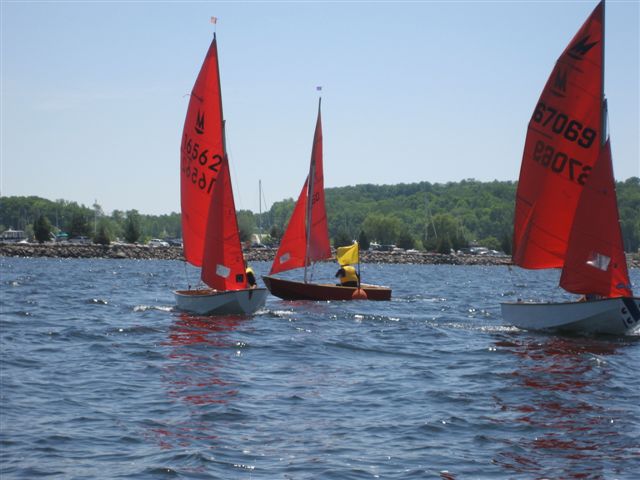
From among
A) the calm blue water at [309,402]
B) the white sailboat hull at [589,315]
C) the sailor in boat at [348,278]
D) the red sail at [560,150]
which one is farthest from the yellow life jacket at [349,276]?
the white sailboat hull at [589,315]

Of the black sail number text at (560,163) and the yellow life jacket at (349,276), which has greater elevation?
the black sail number text at (560,163)

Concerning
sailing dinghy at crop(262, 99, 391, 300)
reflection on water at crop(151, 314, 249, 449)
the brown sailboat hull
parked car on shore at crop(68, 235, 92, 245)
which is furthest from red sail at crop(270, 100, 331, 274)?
parked car on shore at crop(68, 235, 92, 245)

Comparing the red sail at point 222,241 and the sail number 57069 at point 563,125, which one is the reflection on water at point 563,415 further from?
the red sail at point 222,241

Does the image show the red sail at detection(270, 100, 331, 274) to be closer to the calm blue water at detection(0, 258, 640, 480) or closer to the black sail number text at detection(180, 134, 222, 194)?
the black sail number text at detection(180, 134, 222, 194)

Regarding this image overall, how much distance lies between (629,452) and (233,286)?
17.9 meters

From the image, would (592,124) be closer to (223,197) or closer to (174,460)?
(223,197)

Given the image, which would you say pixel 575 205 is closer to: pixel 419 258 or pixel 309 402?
pixel 309 402

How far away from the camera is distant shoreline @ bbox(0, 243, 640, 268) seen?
127 metres

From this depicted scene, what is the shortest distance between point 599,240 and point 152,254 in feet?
388

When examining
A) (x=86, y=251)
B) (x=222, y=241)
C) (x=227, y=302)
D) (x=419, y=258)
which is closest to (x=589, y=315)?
(x=227, y=302)

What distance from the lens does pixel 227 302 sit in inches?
1126

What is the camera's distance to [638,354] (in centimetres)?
2245

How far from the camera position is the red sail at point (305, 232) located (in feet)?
127

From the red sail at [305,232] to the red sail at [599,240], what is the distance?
49.1 feet
